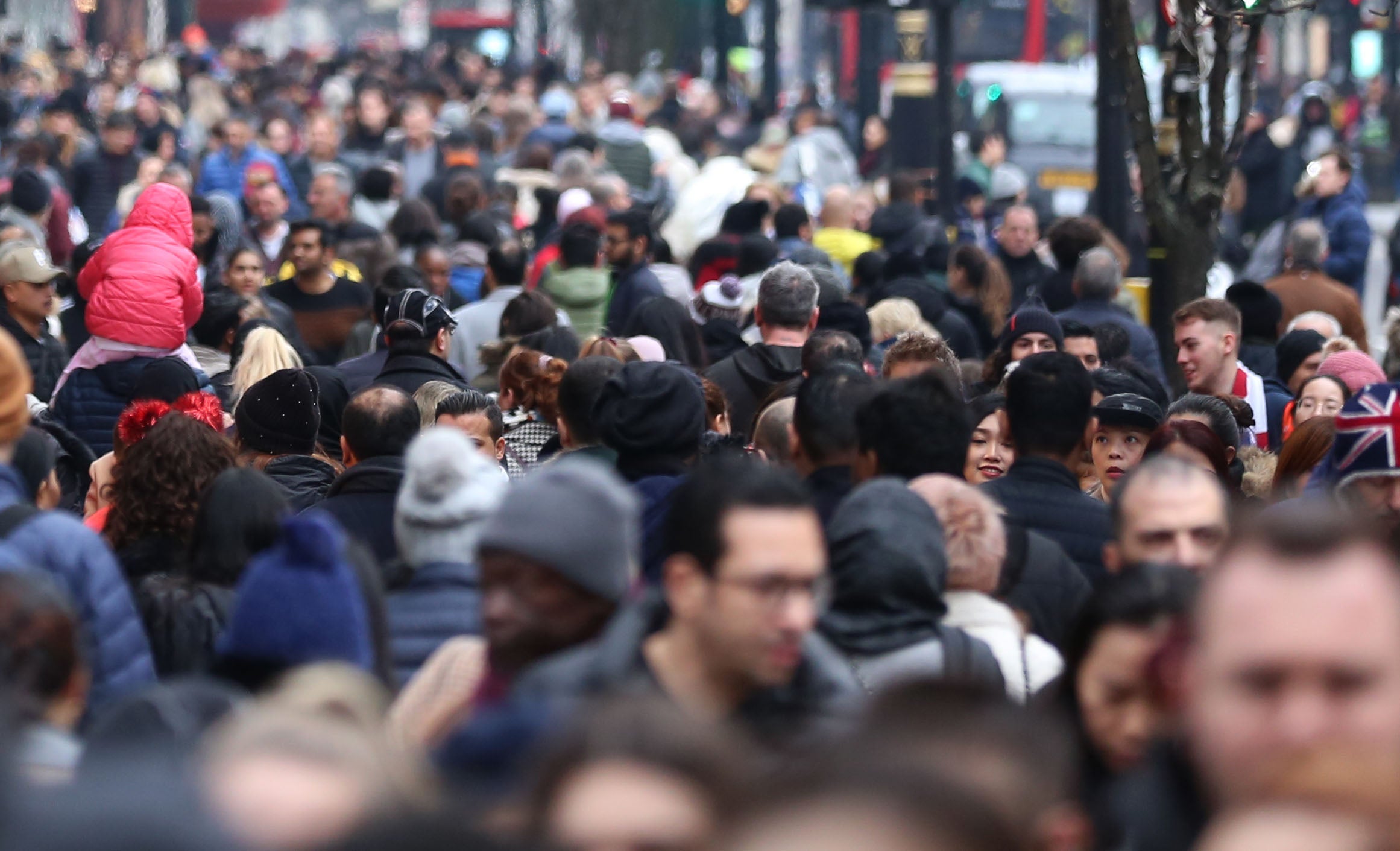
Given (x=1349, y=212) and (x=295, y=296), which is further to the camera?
(x=1349, y=212)

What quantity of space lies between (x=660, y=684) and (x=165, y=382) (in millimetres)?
4675

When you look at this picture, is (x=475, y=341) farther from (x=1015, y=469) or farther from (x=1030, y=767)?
(x=1030, y=767)

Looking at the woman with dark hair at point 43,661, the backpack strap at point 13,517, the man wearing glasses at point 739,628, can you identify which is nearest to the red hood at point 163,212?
the backpack strap at point 13,517

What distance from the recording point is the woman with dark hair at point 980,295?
11102 mm

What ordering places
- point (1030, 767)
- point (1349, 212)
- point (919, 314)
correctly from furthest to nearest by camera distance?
point (1349, 212) < point (919, 314) < point (1030, 767)

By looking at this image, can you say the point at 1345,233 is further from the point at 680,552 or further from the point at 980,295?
the point at 680,552

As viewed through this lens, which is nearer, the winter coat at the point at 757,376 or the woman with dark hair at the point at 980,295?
the winter coat at the point at 757,376

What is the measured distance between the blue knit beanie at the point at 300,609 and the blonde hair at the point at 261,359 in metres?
4.29

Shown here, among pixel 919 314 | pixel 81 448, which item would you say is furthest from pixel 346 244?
pixel 81 448

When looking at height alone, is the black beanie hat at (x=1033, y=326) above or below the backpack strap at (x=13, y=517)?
below

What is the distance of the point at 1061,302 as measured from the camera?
1098 cm

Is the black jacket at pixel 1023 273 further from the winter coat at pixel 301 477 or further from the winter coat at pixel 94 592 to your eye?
the winter coat at pixel 94 592

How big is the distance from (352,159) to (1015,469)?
12.9 meters

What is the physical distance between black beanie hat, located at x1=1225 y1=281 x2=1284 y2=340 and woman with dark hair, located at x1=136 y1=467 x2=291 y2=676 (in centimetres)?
561
